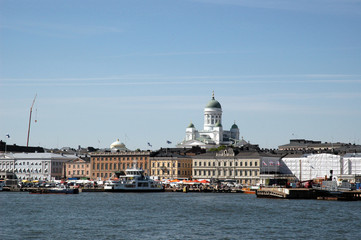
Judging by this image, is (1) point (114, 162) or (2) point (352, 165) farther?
(1) point (114, 162)

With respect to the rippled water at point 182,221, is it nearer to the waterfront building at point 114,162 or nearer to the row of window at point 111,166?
the waterfront building at point 114,162

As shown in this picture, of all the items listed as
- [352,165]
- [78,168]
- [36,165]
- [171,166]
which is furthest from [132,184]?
[36,165]

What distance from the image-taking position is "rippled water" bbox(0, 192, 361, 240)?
165 ft

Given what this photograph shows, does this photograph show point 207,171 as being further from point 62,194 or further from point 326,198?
point 326,198

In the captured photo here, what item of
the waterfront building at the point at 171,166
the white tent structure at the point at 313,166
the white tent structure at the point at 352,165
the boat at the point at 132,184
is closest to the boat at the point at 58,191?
the boat at the point at 132,184

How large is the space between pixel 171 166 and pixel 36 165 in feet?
120

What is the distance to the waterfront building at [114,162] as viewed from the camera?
16025cm

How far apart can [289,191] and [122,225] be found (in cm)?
4291

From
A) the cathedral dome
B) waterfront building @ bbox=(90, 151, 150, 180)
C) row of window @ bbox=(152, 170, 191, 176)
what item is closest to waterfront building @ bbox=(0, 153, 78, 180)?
the cathedral dome

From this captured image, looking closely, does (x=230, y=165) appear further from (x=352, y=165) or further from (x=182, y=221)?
(x=182, y=221)

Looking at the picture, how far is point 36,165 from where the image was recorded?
175000mm

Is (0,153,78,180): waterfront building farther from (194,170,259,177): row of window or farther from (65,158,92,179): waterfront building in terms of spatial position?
(194,170,259,177): row of window

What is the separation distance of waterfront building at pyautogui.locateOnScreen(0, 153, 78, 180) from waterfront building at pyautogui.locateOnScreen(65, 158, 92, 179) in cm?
276

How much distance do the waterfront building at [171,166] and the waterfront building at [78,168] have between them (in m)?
18.6
